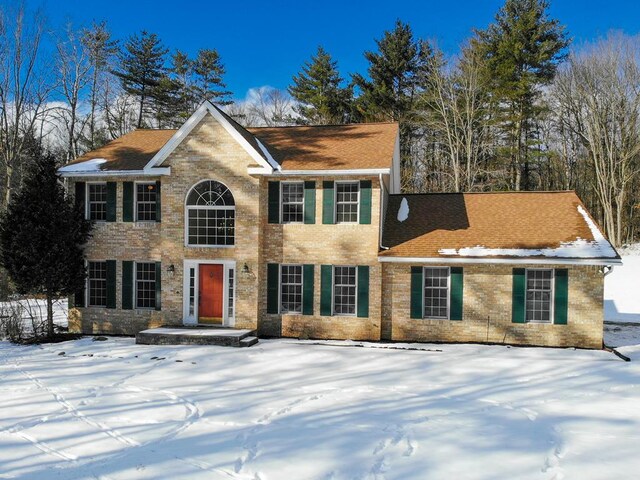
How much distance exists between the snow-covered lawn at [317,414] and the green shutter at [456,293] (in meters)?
1.80

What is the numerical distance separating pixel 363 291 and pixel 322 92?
74.6 feet

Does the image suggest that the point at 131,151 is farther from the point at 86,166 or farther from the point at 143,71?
the point at 143,71

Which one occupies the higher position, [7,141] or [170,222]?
[7,141]

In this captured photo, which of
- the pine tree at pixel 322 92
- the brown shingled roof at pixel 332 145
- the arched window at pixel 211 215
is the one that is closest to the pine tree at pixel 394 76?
the pine tree at pixel 322 92

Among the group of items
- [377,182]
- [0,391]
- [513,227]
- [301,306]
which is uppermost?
[377,182]

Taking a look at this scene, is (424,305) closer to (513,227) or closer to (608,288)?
(513,227)

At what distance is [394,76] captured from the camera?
107ft

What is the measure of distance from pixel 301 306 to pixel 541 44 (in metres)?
25.6

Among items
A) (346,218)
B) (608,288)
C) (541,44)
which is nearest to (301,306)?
(346,218)

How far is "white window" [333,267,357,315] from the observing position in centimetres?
1520

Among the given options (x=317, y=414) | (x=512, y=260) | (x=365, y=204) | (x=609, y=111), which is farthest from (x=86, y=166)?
(x=609, y=111)

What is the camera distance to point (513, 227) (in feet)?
51.3

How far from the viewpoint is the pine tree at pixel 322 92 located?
33.5 m

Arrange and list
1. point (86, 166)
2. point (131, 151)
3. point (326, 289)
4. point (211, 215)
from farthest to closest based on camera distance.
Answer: point (131, 151)
point (86, 166)
point (211, 215)
point (326, 289)
